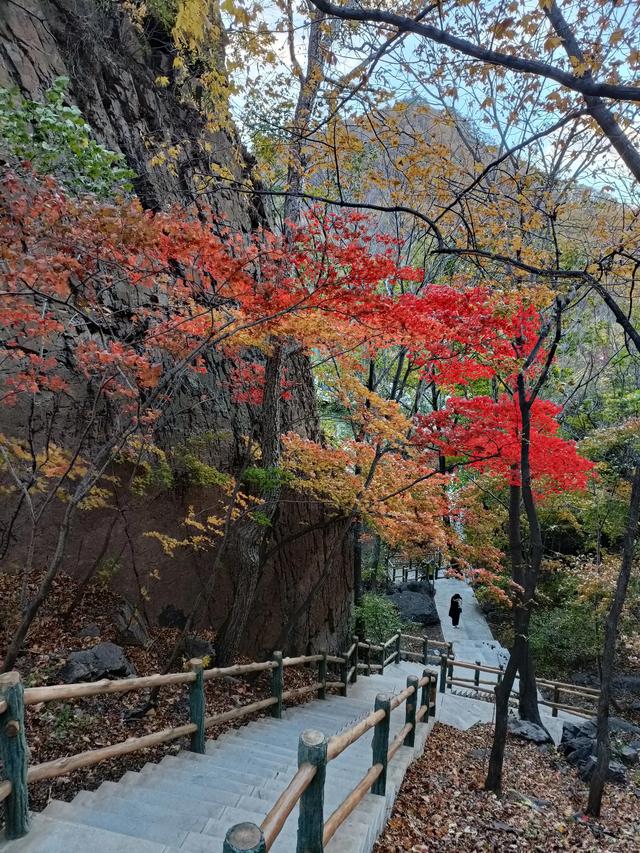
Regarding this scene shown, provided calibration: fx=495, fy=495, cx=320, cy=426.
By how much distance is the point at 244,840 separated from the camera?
5.91 feet

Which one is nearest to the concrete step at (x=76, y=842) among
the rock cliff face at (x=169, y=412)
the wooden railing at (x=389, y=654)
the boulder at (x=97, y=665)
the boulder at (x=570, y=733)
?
the boulder at (x=97, y=665)

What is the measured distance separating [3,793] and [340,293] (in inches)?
203

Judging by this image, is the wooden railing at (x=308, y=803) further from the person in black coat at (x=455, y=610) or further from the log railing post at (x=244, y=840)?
the person in black coat at (x=455, y=610)

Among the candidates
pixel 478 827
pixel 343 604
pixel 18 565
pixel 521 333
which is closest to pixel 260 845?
pixel 478 827

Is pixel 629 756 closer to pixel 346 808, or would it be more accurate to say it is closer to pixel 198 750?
pixel 198 750

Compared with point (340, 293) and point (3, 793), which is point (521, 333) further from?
point (3, 793)

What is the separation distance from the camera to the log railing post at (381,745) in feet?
13.3

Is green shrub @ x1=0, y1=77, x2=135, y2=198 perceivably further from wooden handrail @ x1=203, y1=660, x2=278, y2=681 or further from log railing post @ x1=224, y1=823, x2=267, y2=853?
log railing post @ x1=224, y1=823, x2=267, y2=853

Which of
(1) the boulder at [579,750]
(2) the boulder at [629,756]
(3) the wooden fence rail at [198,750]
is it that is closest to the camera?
(3) the wooden fence rail at [198,750]

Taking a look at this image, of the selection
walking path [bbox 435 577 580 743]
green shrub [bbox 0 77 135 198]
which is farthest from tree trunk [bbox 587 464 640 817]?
green shrub [bbox 0 77 135 198]

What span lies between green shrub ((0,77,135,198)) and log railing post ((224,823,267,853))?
6.53 m

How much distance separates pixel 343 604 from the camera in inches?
480

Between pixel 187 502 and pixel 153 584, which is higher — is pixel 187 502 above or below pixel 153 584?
above

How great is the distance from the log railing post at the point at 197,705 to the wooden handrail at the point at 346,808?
5.49 ft
